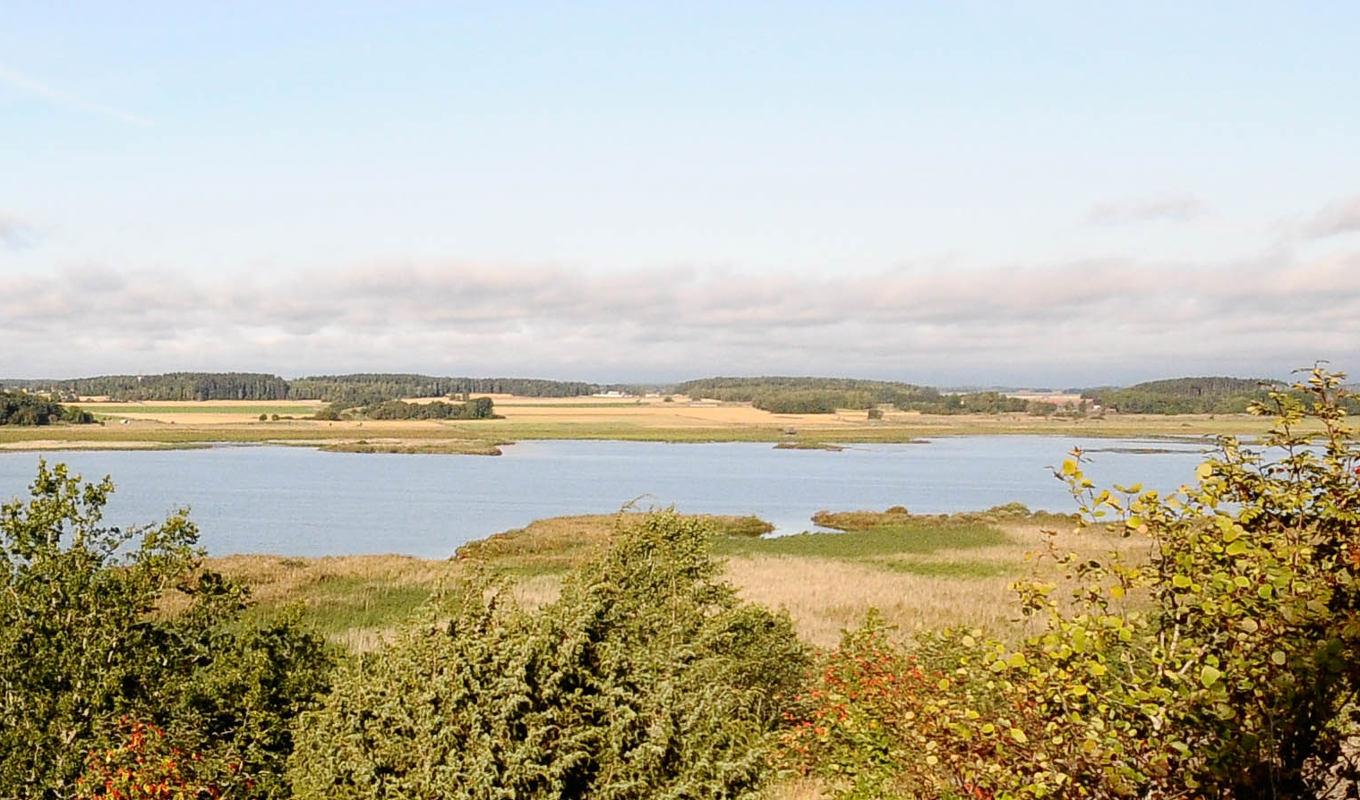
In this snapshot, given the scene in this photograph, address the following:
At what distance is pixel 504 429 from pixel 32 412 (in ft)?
213

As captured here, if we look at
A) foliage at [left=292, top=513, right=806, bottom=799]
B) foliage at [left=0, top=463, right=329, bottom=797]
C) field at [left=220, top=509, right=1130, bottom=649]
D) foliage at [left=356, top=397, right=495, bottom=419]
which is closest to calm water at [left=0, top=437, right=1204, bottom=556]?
field at [left=220, top=509, right=1130, bottom=649]

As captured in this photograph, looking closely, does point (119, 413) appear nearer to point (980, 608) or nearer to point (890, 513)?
A: point (890, 513)

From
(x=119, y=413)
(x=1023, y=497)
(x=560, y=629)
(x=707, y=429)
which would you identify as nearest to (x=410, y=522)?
(x=1023, y=497)

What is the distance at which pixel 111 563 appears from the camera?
33.9ft

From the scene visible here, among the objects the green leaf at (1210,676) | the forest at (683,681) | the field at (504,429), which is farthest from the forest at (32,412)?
the green leaf at (1210,676)

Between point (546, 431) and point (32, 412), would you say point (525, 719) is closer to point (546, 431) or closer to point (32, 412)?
point (546, 431)

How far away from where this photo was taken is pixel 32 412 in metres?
143

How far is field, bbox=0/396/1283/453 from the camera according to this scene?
123875mm

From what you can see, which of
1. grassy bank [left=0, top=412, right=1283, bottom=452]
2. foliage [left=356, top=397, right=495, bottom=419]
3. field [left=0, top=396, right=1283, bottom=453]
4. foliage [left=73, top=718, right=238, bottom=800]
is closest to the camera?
foliage [left=73, top=718, right=238, bottom=800]

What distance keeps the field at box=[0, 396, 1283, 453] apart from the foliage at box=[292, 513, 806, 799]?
112 m

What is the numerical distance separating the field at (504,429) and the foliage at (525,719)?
4400 inches

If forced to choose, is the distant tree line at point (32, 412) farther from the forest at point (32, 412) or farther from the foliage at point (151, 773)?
the foliage at point (151, 773)

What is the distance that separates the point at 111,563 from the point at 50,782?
8.33ft

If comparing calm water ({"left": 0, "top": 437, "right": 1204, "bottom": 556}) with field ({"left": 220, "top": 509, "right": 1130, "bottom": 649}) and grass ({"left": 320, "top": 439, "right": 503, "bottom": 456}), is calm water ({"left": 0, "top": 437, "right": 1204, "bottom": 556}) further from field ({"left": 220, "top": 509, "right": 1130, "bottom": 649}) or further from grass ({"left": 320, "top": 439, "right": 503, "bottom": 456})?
field ({"left": 220, "top": 509, "right": 1130, "bottom": 649})
